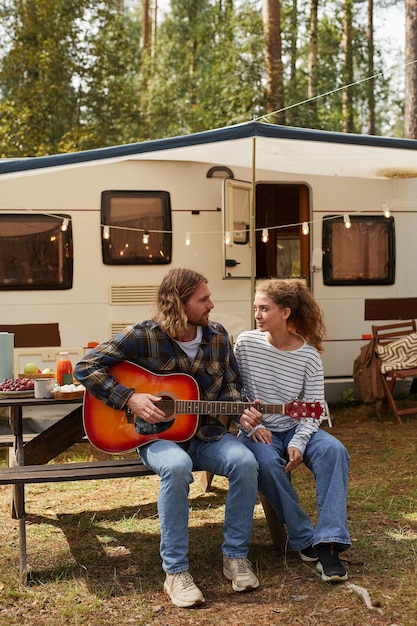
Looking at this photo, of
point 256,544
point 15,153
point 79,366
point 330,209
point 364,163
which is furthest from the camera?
point 15,153

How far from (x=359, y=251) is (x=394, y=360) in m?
1.07

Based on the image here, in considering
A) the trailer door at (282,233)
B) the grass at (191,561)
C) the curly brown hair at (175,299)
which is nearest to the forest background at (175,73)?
the trailer door at (282,233)

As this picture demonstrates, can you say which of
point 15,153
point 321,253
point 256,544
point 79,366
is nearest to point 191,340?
point 79,366

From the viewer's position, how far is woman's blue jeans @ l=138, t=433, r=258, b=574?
3.22m

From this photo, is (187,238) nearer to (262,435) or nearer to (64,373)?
(64,373)

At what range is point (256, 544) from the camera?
3.88m

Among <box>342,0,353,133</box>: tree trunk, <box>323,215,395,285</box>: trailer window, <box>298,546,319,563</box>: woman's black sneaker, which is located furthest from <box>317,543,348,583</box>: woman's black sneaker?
<box>342,0,353,133</box>: tree trunk

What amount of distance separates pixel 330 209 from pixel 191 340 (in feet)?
13.0

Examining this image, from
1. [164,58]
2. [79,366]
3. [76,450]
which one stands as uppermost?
[164,58]

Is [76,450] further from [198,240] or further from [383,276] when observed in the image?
[383,276]

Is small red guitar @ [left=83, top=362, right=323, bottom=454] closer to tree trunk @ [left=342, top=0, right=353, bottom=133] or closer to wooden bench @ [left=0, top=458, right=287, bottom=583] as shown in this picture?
Answer: wooden bench @ [left=0, top=458, right=287, bottom=583]

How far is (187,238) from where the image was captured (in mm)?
6879

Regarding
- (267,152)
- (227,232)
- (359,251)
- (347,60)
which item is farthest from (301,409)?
(347,60)

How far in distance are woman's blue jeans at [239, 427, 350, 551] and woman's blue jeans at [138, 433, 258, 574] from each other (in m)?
0.12
